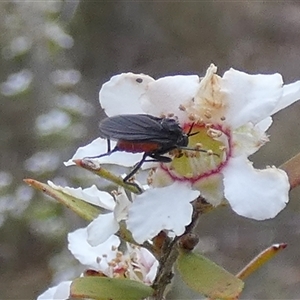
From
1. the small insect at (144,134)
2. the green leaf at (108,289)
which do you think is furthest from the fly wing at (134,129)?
the green leaf at (108,289)

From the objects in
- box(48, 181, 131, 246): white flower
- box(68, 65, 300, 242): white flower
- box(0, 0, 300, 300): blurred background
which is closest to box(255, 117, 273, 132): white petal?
box(68, 65, 300, 242): white flower

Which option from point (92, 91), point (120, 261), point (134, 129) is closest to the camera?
point (134, 129)

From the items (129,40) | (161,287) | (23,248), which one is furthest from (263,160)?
(161,287)

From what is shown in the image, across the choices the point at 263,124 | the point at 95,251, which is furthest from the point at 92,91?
the point at 263,124

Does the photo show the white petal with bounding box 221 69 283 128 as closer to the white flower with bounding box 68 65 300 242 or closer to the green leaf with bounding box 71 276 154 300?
the white flower with bounding box 68 65 300 242

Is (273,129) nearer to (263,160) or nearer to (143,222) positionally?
(263,160)

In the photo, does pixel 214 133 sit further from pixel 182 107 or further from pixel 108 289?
pixel 108 289
